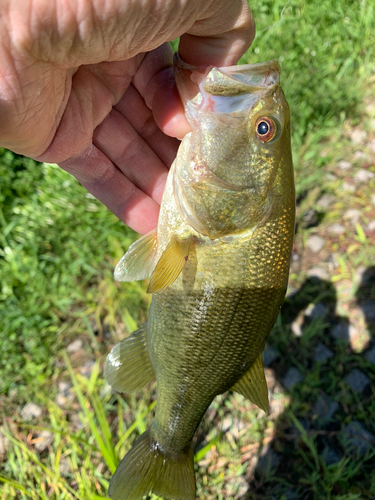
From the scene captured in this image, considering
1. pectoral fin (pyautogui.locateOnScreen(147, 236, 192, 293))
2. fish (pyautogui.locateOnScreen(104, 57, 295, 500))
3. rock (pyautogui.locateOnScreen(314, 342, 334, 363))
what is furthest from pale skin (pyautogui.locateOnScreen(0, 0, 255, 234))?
rock (pyautogui.locateOnScreen(314, 342, 334, 363))

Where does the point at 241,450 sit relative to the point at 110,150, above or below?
below

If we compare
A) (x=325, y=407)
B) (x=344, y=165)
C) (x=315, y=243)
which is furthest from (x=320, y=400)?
(x=344, y=165)

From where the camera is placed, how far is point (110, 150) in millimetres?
2771

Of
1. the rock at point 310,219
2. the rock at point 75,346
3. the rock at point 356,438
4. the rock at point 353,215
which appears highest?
the rock at point 353,215

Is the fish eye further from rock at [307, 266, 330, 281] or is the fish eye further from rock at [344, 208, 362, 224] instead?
rock at [344, 208, 362, 224]

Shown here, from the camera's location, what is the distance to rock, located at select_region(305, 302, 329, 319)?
380 cm

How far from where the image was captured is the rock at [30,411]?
3306 mm

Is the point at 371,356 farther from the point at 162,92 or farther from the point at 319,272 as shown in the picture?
the point at 162,92

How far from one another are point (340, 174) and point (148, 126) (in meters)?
2.58

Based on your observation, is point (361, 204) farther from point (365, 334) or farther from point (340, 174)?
point (365, 334)

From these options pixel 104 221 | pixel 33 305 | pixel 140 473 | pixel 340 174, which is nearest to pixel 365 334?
pixel 340 174

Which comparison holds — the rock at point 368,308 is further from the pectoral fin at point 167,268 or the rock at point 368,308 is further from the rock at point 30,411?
the rock at point 30,411

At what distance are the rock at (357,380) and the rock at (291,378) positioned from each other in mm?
446

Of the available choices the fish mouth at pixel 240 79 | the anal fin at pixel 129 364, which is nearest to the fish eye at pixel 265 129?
the fish mouth at pixel 240 79
